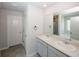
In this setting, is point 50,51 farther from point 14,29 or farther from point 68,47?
point 14,29

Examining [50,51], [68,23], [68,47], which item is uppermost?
[68,23]

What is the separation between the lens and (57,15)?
2.63 m

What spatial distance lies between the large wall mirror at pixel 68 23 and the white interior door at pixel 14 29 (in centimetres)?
254

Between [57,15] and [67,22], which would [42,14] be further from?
[67,22]

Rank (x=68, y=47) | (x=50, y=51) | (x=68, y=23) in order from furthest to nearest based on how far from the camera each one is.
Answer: (x=68, y=23), (x=50, y=51), (x=68, y=47)

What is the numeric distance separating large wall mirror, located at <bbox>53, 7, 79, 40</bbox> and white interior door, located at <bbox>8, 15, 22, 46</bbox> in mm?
2542

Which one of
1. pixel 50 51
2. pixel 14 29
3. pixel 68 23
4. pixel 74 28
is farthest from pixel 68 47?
pixel 14 29

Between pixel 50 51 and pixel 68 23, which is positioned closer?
pixel 50 51

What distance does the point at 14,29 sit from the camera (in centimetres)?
420

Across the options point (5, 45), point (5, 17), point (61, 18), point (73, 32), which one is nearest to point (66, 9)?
point (61, 18)

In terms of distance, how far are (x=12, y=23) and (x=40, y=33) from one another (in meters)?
1.87

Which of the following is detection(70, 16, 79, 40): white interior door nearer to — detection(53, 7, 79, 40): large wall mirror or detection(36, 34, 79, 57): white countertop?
detection(53, 7, 79, 40): large wall mirror

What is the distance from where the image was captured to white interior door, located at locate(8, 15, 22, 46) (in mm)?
3992

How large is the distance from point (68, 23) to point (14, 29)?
3.16 meters
